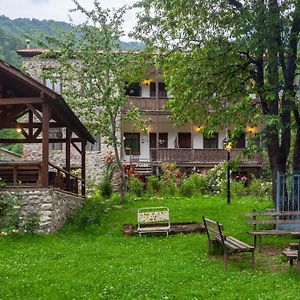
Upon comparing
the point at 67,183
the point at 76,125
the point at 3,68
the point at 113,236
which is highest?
the point at 3,68

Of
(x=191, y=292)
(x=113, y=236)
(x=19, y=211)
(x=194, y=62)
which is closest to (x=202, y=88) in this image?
(x=194, y=62)

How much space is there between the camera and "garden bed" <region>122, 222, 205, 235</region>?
1380cm

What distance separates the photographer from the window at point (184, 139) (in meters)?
32.5

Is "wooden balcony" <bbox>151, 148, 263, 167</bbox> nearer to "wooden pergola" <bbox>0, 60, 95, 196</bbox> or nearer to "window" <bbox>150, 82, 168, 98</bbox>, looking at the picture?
"window" <bbox>150, 82, 168, 98</bbox>

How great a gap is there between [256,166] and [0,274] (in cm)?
2213

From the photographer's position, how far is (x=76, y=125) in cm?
1839

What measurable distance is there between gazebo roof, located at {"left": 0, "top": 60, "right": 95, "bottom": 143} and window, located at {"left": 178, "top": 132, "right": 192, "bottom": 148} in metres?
13.7

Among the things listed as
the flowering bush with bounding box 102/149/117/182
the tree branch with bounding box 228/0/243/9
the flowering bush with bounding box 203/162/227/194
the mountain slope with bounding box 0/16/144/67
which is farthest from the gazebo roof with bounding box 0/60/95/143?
the mountain slope with bounding box 0/16/144/67

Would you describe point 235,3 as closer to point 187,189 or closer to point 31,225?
point 31,225

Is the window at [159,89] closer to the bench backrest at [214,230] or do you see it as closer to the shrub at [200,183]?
the shrub at [200,183]

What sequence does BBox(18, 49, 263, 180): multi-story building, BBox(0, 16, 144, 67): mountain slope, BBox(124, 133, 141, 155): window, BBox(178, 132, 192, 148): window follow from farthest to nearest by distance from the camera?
BBox(0, 16, 144, 67): mountain slope
BBox(178, 132, 192, 148): window
BBox(124, 133, 141, 155): window
BBox(18, 49, 263, 180): multi-story building

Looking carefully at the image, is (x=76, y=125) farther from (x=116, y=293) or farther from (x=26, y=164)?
(x=116, y=293)

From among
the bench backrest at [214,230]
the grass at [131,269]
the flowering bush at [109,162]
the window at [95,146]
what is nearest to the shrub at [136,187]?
the flowering bush at [109,162]

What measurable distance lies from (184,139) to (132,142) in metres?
3.57
